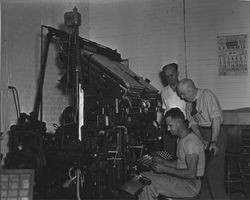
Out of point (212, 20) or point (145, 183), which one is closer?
point (145, 183)

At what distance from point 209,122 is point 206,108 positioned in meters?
0.17

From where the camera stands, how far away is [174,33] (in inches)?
241

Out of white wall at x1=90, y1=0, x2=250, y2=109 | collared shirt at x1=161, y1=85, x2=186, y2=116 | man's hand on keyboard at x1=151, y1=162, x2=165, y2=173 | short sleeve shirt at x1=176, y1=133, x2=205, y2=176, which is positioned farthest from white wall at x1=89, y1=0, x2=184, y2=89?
man's hand on keyboard at x1=151, y1=162, x2=165, y2=173

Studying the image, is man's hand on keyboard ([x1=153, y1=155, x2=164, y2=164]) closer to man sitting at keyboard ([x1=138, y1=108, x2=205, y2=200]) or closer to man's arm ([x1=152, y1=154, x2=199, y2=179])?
man sitting at keyboard ([x1=138, y1=108, x2=205, y2=200])

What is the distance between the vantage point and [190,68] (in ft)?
19.8

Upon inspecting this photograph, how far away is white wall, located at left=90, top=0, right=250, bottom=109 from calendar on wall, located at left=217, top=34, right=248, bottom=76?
7 cm

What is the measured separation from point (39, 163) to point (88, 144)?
45 cm

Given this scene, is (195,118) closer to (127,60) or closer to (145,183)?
(145,183)

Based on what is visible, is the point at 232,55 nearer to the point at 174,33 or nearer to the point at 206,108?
the point at 174,33

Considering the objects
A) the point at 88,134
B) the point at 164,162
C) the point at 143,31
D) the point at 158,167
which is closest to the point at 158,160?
the point at 164,162

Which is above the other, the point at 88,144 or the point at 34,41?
the point at 34,41

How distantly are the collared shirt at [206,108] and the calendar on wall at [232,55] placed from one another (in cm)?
182

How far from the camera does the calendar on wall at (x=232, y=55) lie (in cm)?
575

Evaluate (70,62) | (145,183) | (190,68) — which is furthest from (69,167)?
(190,68)
